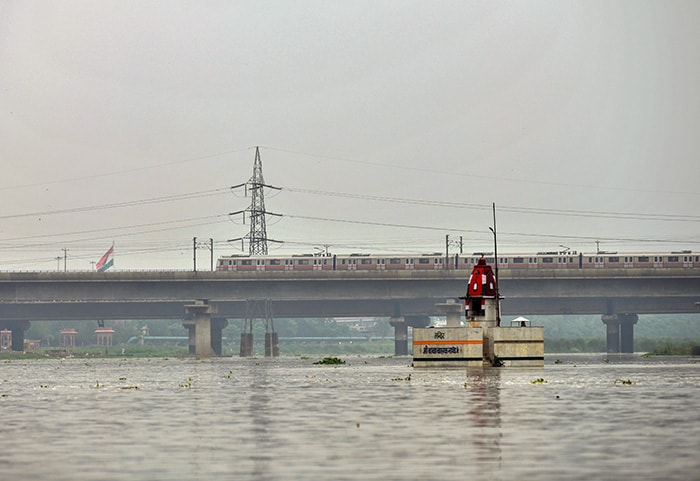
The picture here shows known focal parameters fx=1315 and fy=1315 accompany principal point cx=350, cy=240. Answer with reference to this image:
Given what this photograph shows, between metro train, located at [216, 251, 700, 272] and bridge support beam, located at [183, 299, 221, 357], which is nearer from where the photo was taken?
metro train, located at [216, 251, 700, 272]

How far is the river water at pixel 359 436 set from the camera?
21.6m

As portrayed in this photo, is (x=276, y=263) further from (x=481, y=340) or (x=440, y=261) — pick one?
(x=481, y=340)

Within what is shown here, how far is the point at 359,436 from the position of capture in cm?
2814

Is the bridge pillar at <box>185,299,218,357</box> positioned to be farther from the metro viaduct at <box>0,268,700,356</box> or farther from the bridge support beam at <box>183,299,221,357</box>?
the metro viaduct at <box>0,268,700,356</box>

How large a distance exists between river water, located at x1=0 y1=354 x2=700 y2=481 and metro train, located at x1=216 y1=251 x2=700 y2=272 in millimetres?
134079

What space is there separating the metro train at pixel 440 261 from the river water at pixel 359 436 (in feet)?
440

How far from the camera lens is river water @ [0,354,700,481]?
21609mm

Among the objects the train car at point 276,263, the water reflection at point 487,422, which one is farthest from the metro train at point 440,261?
the water reflection at point 487,422

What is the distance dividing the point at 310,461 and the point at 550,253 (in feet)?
535

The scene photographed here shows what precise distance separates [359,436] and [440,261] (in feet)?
526

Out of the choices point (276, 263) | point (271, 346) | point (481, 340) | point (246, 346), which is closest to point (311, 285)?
point (276, 263)

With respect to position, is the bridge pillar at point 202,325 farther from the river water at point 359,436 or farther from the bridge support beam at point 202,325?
the river water at point 359,436

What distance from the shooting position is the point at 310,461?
2317cm

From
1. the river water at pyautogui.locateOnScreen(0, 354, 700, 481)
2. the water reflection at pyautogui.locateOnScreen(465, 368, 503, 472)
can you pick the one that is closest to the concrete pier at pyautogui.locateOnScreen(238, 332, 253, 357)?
the water reflection at pyautogui.locateOnScreen(465, 368, 503, 472)
